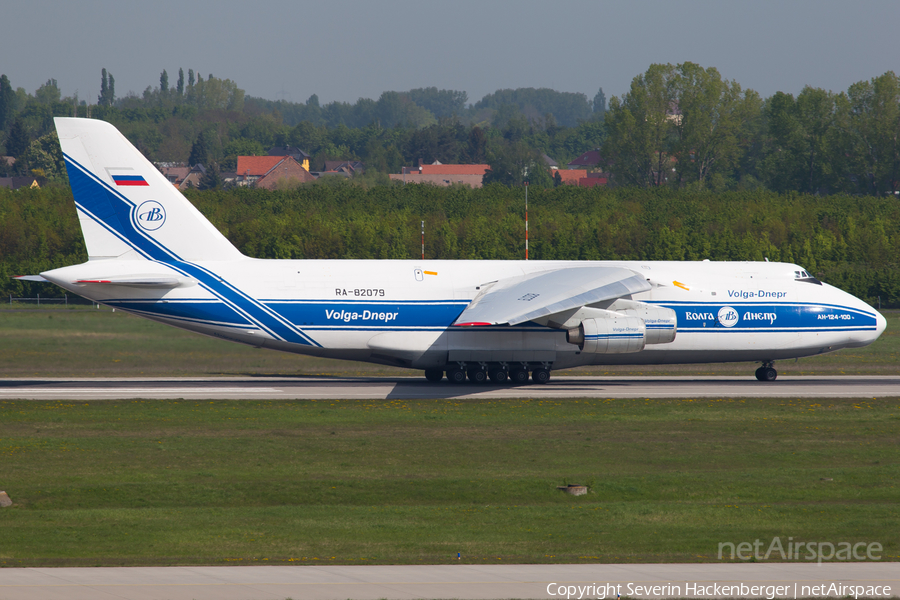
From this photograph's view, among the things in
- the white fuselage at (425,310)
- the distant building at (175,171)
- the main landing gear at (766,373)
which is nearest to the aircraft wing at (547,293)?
the white fuselage at (425,310)

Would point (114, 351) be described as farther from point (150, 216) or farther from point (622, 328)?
point (622, 328)

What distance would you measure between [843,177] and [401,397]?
78.4 metres

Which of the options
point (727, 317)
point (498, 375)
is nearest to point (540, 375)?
point (498, 375)

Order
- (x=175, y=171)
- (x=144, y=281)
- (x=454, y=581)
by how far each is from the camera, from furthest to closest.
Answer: (x=175, y=171) < (x=144, y=281) < (x=454, y=581)

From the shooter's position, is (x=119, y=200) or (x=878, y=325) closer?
(x=119, y=200)

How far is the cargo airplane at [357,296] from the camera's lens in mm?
27703

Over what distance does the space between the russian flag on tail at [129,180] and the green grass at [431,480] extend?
6984mm

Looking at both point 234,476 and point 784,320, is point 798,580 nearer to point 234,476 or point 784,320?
point 234,476

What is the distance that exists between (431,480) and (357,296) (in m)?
13.0

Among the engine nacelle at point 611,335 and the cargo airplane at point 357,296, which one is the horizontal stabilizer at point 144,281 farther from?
the engine nacelle at point 611,335

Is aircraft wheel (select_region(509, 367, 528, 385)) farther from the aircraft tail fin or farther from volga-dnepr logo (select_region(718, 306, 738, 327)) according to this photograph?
the aircraft tail fin

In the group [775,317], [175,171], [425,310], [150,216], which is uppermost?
[175,171]

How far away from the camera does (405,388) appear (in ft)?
94.1

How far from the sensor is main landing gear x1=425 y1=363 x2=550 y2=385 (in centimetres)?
2941
